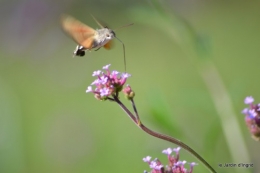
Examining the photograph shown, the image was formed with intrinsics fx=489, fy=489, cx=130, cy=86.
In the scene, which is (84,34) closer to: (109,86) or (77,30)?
(77,30)

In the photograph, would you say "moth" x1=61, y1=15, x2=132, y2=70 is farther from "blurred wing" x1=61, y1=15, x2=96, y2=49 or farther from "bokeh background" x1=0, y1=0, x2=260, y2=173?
"bokeh background" x1=0, y1=0, x2=260, y2=173

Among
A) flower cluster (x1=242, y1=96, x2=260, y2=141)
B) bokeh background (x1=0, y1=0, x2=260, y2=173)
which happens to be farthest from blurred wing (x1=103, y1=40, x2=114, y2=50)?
flower cluster (x1=242, y1=96, x2=260, y2=141)

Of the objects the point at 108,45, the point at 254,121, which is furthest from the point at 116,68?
the point at 254,121

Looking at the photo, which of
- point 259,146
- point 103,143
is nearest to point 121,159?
point 103,143

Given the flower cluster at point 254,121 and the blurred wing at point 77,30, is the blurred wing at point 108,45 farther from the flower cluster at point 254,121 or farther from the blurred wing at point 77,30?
the flower cluster at point 254,121

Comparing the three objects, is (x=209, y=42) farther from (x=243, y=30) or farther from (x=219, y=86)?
(x=243, y=30)

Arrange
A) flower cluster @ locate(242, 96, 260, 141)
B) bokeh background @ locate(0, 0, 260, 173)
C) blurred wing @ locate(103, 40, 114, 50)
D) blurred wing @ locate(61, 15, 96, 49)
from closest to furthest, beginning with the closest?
flower cluster @ locate(242, 96, 260, 141)
blurred wing @ locate(61, 15, 96, 49)
blurred wing @ locate(103, 40, 114, 50)
bokeh background @ locate(0, 0, 260, 173)

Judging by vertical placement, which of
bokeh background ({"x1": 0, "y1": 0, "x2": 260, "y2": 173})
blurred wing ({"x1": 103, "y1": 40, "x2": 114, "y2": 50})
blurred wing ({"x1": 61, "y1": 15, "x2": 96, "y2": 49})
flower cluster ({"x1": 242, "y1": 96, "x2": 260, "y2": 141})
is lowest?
flower cluster ({"x1": 242, "y1": 96, "x2": 260, "y2": 141})
